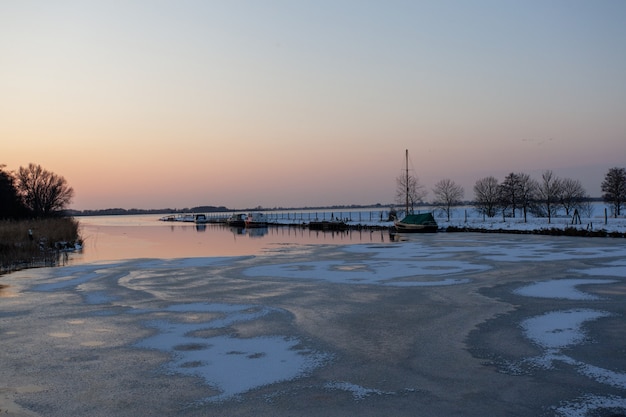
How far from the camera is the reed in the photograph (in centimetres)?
2252

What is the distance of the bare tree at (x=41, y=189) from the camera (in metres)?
91.7

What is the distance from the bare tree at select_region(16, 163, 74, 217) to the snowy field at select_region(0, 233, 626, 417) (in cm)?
8638

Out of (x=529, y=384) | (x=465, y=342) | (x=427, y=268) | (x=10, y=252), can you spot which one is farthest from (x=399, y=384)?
(x=10, y=252)

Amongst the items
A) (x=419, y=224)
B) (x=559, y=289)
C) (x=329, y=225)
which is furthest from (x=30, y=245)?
(x=329, y=225)

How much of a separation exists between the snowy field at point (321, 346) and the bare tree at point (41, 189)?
86.4 metres

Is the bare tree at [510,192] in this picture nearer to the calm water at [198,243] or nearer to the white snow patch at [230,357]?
the calm water at [198,243]

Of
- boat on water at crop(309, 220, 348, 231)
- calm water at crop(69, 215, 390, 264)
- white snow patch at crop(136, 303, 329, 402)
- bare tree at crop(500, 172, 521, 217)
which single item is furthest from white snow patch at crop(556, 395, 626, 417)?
bare tree at crop(500, 172, 521, 217)

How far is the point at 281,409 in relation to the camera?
536cm

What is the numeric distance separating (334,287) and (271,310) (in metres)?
3.24

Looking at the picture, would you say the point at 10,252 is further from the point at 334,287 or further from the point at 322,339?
the point at 322,339

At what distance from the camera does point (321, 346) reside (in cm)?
780

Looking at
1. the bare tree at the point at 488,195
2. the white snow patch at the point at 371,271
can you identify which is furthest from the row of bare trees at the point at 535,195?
the white snow patch at the point at 371,271

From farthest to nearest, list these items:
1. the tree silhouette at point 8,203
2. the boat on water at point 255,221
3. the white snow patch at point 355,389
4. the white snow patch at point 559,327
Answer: the boat on water at point 255,221 → the tree silhouette at point 8,203 → the white snow patch at point 559,327 → the white snow patch at point 355,389

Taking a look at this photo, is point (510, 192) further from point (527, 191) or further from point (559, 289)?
point (559, 289)
